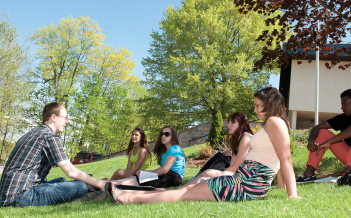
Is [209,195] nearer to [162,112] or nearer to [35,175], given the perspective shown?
[35,175]

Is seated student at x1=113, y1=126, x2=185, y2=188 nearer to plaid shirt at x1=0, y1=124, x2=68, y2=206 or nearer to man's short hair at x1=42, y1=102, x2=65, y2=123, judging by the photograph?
plaid shirt at x1=0, y1=124, x2=68, y2=206

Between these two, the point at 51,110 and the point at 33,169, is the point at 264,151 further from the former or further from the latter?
the point at 33,169

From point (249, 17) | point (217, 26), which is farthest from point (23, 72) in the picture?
point (249, 17)

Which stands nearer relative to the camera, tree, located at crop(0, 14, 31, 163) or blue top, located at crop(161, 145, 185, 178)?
blue top, located at crop(161, 145, 185, 178)

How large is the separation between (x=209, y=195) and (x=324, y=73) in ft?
65.8

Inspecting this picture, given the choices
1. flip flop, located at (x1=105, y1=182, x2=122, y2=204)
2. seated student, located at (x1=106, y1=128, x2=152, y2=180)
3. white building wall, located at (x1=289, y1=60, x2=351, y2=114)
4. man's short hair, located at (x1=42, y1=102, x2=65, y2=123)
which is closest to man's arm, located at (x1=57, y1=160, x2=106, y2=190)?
flip flop, located at (x1=105, y1=182, x2=122, y2=204)

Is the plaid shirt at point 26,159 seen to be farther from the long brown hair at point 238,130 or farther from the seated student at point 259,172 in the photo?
the long brown hair at point 238,130

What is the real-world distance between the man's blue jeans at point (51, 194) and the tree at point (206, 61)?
52.2ft

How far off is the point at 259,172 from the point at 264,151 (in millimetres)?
242

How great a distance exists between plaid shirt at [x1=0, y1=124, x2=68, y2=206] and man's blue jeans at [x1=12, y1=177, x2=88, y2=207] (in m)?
0.09

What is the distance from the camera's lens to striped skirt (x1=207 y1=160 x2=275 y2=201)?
3191 millimetres

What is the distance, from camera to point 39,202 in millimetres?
3756

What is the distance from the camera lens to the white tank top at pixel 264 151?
321 centimetres

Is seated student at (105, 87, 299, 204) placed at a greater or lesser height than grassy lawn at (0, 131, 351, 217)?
greater
